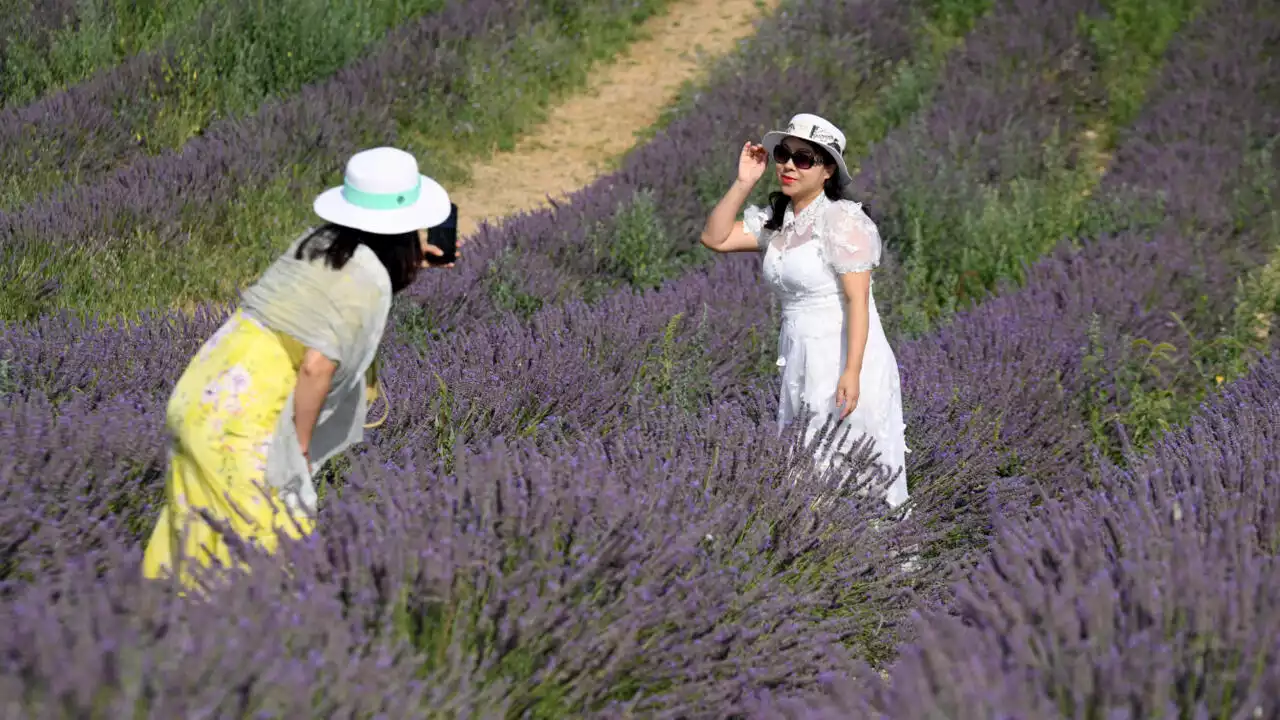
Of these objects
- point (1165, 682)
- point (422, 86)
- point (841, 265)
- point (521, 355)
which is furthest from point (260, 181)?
point (1165, 682)

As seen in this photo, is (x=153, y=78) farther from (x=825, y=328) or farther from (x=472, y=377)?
(x=825, y=328)

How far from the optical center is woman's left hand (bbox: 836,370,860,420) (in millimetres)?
3504

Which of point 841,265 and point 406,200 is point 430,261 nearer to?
point 406,200

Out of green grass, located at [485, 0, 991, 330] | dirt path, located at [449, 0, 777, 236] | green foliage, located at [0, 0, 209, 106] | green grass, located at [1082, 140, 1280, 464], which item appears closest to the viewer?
green grass, located at [1082, 140, 1280, 464]

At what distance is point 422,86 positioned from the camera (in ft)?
29.6

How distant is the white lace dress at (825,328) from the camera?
360 centimetres

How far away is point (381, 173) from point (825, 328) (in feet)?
5.36

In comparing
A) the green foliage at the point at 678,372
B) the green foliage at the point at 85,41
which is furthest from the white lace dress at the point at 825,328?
the green foliage at the point at 85,41

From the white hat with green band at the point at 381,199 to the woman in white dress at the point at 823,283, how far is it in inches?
50.6

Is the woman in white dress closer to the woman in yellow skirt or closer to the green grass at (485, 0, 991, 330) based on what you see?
the green grass at (485, 0, 991, 330)

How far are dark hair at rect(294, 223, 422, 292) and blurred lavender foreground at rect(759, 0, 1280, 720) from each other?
1.17 metres

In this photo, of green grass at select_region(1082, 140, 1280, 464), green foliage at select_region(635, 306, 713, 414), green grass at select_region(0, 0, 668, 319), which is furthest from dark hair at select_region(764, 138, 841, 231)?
green grass at select_region(0, 0, 668, 319)

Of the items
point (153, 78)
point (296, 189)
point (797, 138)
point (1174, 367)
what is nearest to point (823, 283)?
point (797, 138)

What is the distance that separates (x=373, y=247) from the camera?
2.56m
